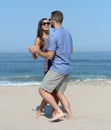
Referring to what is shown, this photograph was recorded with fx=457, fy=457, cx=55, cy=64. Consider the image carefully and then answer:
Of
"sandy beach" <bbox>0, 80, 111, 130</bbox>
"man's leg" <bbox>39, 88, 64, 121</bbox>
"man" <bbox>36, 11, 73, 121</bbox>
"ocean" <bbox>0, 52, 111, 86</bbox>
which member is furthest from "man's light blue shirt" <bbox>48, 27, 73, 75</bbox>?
"ocean" <bbox>0, 52, 111, 86</bbox>

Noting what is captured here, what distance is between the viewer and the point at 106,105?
8.41 metres

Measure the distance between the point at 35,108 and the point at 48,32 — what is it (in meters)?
1.61

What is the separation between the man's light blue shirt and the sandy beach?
809 mm

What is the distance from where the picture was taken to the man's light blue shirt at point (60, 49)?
6.65 meters

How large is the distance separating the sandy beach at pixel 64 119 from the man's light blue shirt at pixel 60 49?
0.81 metres

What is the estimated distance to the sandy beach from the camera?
661 centimetres

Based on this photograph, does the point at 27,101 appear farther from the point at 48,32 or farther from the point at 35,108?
the point at 48,32

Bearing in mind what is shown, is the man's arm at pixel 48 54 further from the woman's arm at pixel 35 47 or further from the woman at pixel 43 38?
the woman at pixel 43 38

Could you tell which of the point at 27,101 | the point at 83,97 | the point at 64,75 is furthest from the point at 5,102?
the point at 64,75

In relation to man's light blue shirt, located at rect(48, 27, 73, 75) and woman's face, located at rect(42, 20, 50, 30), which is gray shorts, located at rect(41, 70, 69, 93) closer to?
man's light blue shirt, located at rect(48, 27, 73, 75)

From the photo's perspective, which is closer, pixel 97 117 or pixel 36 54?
pixel 36 54

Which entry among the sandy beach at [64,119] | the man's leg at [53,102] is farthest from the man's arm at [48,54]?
the sandy beach at [64,119]

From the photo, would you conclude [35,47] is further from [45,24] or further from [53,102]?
[53,102]

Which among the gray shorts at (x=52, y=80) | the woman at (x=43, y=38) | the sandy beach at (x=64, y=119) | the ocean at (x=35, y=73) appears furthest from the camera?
the ocean at (x=35, y=73)
